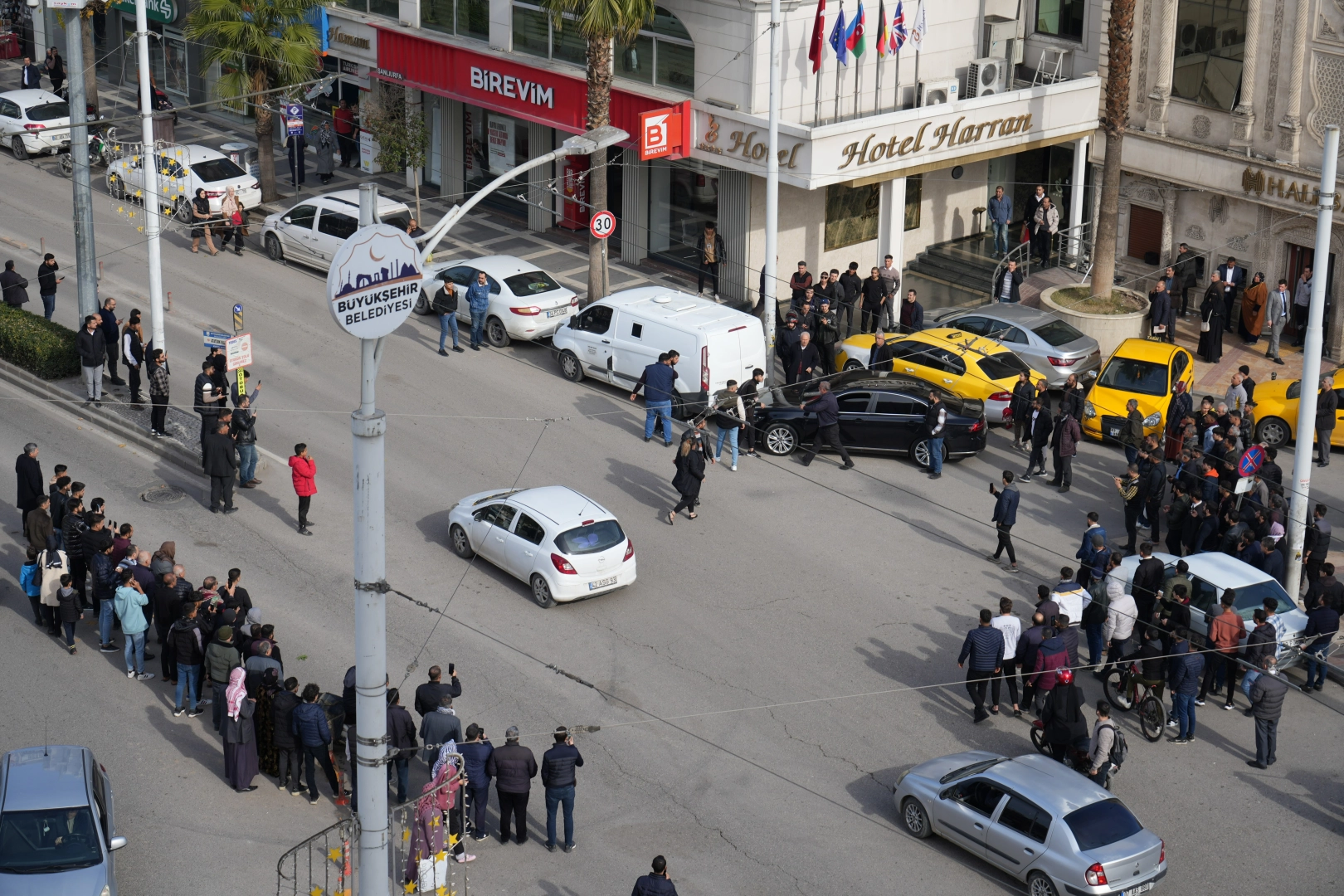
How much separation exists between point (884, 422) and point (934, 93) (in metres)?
10.4

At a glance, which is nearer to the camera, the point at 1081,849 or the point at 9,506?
the point at 1081,849

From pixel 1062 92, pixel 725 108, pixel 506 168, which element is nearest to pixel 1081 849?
pixel 725 108

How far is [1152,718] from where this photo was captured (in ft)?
66.0

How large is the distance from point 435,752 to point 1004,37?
23553mm

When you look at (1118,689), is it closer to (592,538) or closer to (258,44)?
(592,538)

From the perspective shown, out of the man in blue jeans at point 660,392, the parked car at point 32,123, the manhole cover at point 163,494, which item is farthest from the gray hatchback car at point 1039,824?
the parked car at point 32,123

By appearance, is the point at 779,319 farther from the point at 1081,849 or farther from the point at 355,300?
the point at 355,300

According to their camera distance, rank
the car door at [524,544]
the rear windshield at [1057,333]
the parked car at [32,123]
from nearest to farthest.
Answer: the car door at [524,544] → the rear windshield at [1057,333] → the parked car at [32,123]

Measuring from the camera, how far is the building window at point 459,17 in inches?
1451

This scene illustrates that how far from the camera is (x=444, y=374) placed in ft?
98.2

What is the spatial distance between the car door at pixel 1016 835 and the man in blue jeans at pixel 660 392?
11.5 meters

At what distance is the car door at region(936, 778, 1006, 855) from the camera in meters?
17.4

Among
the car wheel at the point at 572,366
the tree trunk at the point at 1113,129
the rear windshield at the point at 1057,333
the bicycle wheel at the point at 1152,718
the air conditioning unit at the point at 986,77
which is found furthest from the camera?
the air conditioning unit at the point at 986,77

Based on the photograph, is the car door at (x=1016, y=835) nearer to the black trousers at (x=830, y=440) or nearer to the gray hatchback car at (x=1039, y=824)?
the gray hatchback car at (x=1039, y=824)
